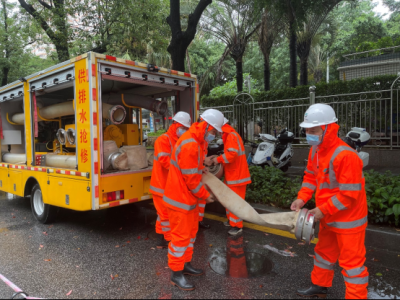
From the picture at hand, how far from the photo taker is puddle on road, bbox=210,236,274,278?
331 cm

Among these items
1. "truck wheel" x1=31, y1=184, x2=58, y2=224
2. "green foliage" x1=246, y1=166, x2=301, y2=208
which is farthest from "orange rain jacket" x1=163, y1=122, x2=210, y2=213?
"truck wheel" x1=31, y1=184, x2=58, y2=224

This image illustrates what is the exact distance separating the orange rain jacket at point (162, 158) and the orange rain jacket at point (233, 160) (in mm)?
780

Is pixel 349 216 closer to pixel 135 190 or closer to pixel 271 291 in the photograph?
pixel 271 291

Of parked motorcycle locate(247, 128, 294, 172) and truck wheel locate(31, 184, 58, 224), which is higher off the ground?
parked motorcycle locate(247, 128, 294, 172)

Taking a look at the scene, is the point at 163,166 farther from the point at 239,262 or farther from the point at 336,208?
the point at 336,208

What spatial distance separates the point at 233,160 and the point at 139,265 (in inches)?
76.9

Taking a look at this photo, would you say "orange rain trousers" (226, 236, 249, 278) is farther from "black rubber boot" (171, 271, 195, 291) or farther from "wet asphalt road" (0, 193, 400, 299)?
"black rubber boot" (171, 271, 195, 291)

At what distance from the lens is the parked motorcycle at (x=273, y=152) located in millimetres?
7477

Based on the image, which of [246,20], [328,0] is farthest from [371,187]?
[246,20]

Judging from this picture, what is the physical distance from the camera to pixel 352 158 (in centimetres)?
247

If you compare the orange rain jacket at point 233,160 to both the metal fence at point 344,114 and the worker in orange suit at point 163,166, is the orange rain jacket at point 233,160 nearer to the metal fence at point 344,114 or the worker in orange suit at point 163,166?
the worker in orange suit at point 163,166

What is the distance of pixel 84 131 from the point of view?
14.0ft

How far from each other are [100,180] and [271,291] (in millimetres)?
2641

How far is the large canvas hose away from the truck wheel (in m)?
3.32
